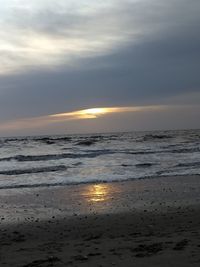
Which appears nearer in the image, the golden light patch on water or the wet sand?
the wet sand

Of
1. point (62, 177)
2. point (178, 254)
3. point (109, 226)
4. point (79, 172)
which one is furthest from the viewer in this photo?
point (79, 172)

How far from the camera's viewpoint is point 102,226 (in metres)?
8.99

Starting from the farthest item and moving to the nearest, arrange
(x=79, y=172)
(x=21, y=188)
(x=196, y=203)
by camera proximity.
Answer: (x=79, y=172)
(x=21, y=188)
(x=196, y=203)

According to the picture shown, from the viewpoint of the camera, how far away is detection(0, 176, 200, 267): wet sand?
6344 millimetres

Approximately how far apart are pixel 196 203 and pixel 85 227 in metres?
3.75

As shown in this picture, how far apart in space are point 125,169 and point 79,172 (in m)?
2.38

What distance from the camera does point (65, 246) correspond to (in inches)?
286

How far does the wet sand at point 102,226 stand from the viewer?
6344 millimetres

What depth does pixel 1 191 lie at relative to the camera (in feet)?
48.5

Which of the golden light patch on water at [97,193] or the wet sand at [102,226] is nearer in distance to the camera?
the wet sand at [102,226]

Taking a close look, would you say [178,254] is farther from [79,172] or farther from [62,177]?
[79,172]

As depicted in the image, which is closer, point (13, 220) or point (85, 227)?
point (85, 227)

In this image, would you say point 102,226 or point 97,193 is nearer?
point 102,226

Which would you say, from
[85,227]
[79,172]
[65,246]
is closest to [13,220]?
[85,227]
